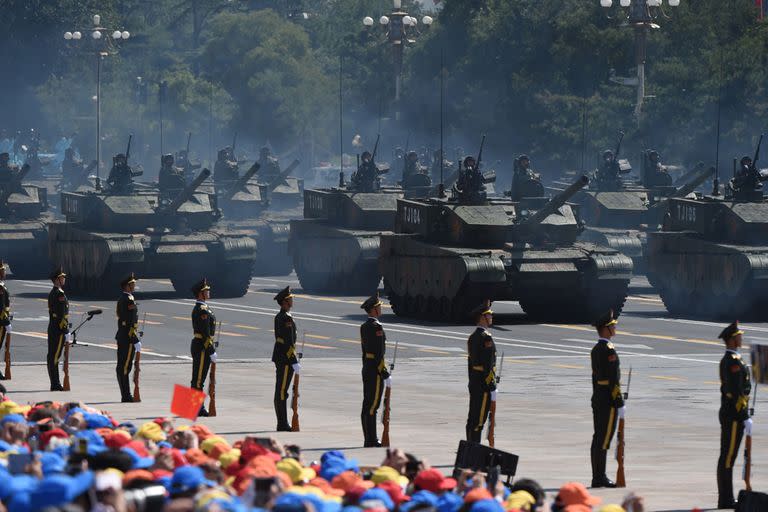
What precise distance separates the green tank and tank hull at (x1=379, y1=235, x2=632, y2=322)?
233cm

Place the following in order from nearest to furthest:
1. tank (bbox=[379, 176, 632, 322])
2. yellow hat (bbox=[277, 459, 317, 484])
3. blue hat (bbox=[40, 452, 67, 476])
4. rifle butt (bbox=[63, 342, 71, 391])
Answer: blue hat (bbox=[40, 452, 67, 476]) → yellow hat (bbox=[277, 459, 317, 484]) → rifle butt (bbox=[63, 342, 71, 391]) → tank (bbox=[379, 176, 632, 322])

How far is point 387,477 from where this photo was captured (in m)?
16.6

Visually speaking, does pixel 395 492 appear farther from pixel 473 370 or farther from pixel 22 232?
pixel 22 232

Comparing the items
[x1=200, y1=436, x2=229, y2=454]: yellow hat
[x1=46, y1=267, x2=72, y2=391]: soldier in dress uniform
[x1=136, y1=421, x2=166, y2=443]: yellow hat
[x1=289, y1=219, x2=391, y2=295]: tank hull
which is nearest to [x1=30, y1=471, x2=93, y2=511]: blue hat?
[x1=200, y1=436, x2=229, y2=454]: yellow hat

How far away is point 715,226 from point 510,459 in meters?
27.5

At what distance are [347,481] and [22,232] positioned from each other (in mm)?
42241

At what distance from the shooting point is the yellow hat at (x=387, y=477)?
16578 mm

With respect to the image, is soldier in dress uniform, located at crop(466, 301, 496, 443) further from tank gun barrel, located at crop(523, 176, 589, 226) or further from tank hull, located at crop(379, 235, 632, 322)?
tank gun barrel, located at crop(523, 176, 589, 226)

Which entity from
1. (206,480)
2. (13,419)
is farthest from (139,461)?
(13,419)

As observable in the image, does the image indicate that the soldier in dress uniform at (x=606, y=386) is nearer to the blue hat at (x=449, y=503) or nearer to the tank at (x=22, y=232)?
the blue hat at (x=449, y=503)

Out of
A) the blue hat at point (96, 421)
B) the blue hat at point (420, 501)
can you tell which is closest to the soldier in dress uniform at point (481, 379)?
the blue hat at point (96, 421)

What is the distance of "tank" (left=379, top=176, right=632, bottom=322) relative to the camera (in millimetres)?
41812

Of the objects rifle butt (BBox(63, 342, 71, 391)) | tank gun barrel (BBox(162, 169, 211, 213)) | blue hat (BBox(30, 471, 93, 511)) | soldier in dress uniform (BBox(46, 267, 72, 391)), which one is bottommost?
rifle butt (BBox(63, 342, 71, 391))

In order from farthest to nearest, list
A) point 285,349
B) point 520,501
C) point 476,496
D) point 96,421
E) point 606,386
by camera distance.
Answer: point 285,349, point 606,386, point 96,421, point 520,501, point 476,496
